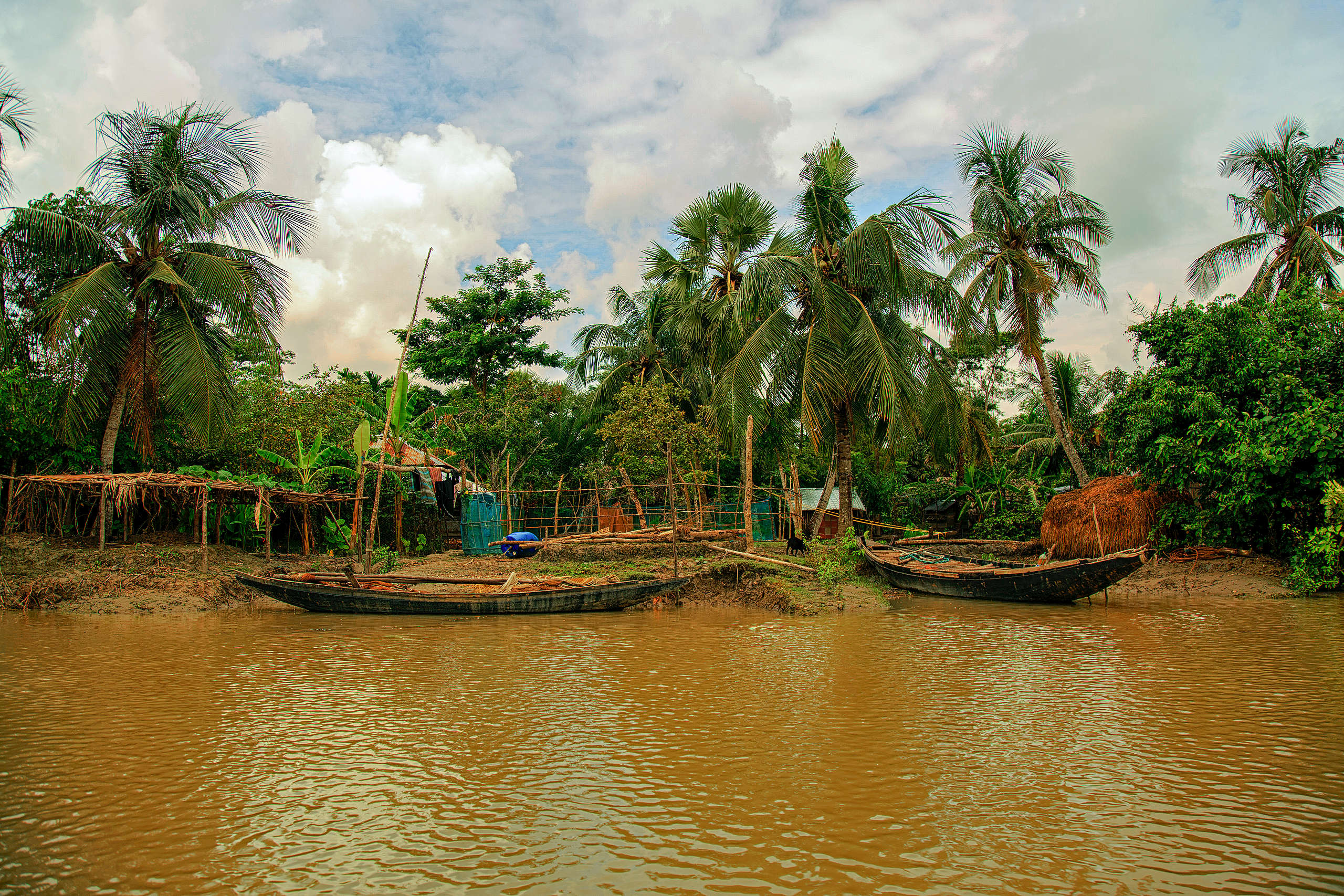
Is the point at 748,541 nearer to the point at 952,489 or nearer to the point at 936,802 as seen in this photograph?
the point at 936,802

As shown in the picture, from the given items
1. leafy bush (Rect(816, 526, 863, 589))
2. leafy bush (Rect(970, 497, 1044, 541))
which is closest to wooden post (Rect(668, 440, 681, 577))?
leafy bush (Rect(816, 526, 863, 589))

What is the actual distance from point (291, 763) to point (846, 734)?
3566 mm

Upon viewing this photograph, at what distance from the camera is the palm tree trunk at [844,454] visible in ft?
56.4

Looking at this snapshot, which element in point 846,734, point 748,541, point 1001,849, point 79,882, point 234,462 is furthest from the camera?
point 234,462

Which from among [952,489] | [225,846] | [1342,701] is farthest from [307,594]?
[952,489]

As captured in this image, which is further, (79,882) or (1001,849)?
(1001,849)

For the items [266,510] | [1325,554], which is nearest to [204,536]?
[266,510]

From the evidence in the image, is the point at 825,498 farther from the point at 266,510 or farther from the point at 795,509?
the point at 266,510

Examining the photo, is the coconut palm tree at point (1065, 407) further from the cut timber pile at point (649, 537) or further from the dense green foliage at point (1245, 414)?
the cut timber pile at point (649, 537)

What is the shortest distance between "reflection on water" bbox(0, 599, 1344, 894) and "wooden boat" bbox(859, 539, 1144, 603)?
2868 mm

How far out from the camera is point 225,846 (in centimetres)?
354

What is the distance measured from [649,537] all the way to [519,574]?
251 cm

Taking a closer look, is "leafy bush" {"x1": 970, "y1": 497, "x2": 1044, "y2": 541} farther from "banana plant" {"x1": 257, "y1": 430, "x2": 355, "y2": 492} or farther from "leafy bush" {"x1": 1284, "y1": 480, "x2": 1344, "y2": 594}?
"banana plant" {"x1": 257, "y1": 430, "x2": 355, "y2": 492}

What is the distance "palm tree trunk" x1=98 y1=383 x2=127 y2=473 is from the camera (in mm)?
13750
